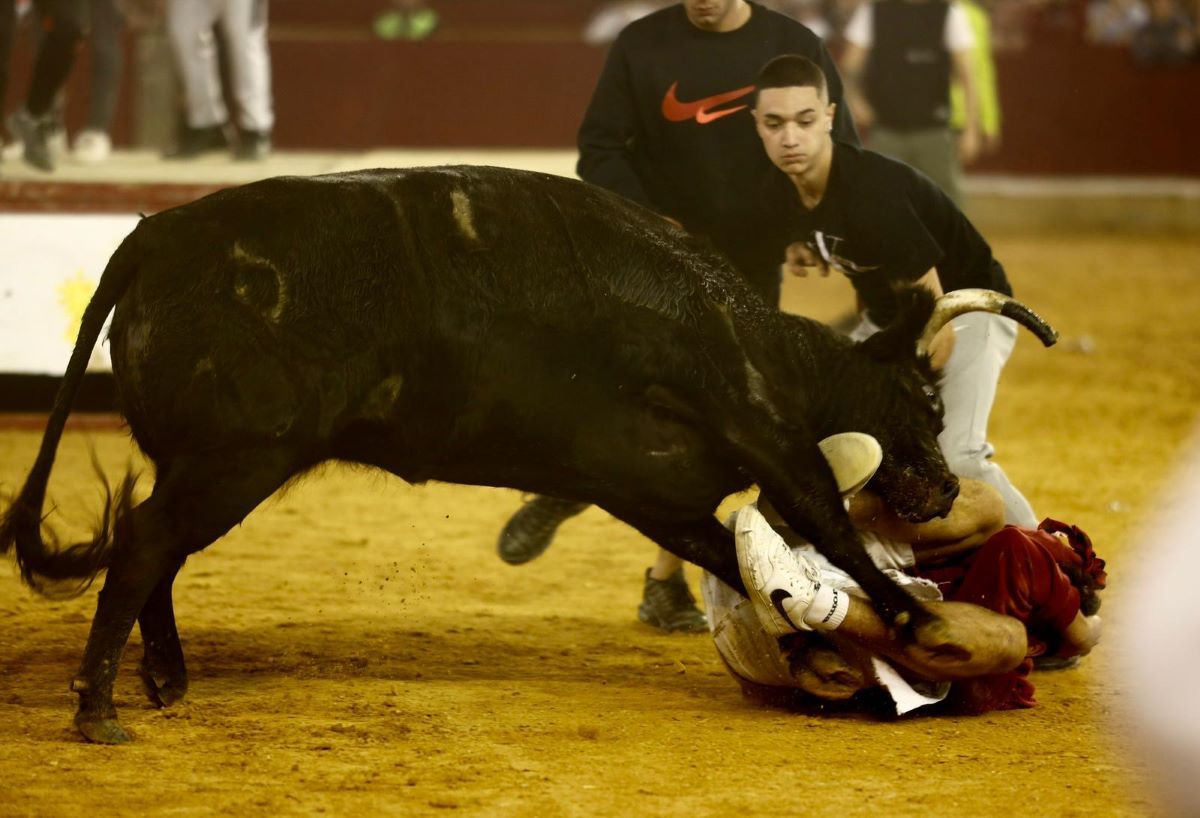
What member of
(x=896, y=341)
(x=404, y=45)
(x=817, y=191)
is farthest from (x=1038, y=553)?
(x=404, y=45)

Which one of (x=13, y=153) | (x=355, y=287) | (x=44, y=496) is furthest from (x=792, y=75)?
(x=13, y=153)

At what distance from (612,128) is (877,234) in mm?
1067

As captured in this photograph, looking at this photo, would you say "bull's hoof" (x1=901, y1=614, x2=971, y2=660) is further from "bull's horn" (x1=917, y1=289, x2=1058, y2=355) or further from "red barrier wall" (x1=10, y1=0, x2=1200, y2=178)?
"red barrier wall" (x1=10, y1=0, x2=1200, y2=178)

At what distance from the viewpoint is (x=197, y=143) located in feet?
35.2

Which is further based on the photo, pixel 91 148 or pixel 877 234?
pixel 91 148

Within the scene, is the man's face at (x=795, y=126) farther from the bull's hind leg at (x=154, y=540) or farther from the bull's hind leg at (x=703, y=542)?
the bull's hind leg at (x=154, y=540)

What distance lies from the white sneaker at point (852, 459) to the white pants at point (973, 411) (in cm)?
A: 66

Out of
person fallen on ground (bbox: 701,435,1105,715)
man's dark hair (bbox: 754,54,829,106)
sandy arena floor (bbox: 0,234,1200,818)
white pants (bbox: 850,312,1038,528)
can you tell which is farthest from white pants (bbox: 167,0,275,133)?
person fallen on ground (bbox: 701,435,1105,715)

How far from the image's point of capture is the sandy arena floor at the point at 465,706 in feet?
13.8

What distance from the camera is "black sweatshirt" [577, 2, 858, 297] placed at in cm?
585

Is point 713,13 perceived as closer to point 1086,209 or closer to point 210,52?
point 210,52

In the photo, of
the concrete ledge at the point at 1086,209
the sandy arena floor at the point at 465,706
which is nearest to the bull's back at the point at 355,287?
the sandy arena floor at the point at 465,706

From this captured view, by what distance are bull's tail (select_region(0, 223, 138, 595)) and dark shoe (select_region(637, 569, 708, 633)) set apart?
1.93 metres

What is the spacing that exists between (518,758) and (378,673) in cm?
93
